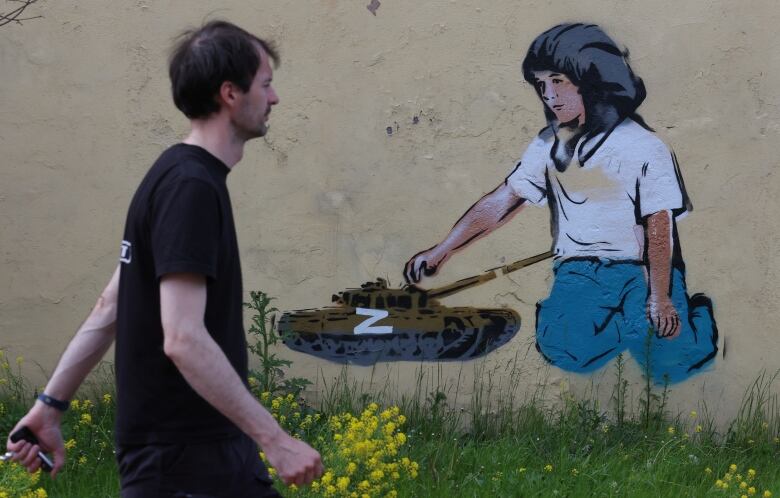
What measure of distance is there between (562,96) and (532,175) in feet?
1.43

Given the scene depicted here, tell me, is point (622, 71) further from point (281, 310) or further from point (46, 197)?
point (46, 197)

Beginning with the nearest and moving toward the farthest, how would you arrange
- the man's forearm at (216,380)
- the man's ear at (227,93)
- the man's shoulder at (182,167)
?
1. the man's forearm at (216,380)
2. the man's shoulder at (182,167)
3. the man's ear at (227,93)

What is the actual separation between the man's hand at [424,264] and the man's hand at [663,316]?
1.09 m

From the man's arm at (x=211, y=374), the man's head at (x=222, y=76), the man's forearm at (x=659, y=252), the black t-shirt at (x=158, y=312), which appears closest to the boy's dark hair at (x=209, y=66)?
the man's head at (x=222, y=76)

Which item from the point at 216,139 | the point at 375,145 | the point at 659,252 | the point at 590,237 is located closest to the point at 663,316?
the point at 659,252

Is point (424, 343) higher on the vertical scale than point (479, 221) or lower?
lower

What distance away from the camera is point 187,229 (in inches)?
85.4

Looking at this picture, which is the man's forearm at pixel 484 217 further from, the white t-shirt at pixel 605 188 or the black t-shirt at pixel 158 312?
the black t-shirt at pixel 158 312

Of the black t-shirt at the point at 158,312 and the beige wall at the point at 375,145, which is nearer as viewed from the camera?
the black t-shirt at the point at 158,312

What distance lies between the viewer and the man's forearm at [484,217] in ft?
16.5

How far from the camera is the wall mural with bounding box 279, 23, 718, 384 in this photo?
4.95 meters

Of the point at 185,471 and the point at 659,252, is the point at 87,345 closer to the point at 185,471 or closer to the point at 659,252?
the point at 185,471

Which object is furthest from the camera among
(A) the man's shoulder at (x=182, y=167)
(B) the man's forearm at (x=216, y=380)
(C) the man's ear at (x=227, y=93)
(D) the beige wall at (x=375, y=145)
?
(D) the beige wall at (x=375, y=145)

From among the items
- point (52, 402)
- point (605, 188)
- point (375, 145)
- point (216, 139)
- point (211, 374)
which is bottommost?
point (52, 402)
